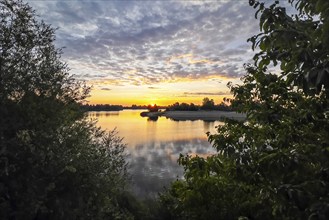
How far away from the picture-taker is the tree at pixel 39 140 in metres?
9.77

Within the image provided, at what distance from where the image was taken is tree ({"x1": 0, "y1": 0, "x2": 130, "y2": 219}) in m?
9.77

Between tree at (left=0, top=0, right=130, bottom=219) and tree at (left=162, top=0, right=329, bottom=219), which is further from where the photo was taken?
tree at (left=0, top=0, right=130, bottom=219)

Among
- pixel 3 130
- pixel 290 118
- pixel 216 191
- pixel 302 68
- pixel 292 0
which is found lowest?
pixel 216 191

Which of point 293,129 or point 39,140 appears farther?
point 39,140

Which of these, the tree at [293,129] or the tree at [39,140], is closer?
the tree at [293,129]

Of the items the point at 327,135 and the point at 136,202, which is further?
the point at 136,202

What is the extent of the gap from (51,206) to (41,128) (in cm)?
255

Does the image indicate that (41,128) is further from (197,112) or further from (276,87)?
(197,112)

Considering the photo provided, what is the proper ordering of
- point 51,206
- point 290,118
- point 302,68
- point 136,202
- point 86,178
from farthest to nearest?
point 136,202, point 86,178, point 51,206, point 290,118, point 302,68

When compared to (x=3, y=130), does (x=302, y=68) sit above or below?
above

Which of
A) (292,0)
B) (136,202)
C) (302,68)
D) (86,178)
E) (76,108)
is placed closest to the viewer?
(302,68)

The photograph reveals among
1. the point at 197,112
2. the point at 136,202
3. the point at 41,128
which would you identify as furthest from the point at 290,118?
A: the point at 197,112

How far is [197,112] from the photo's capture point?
185 metres

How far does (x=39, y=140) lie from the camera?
411 inches
